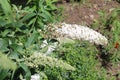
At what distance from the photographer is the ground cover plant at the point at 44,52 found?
122 inches

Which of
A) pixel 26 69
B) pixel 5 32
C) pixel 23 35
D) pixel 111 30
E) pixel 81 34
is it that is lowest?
pixel 111 30

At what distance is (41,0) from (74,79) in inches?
45.1

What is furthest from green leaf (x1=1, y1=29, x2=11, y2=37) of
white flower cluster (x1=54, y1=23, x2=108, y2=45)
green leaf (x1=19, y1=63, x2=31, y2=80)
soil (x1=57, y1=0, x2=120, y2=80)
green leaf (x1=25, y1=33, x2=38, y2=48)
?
soil (x1=57, y1=0, x2=120, y2=80)

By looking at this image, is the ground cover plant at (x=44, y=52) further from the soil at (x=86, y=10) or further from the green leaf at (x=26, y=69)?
the soil at (x=86, y=10)

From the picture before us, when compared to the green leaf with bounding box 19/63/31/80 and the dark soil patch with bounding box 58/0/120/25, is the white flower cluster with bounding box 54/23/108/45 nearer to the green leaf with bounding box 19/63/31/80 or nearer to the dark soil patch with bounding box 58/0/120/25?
the dark soil patch with bounding box 58/0/120/25

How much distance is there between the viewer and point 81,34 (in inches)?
163

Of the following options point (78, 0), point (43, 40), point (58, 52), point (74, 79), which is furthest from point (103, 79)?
point (78, 0)

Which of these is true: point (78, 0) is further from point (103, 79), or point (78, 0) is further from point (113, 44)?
point (103, 79)

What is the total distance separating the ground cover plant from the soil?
0.41m

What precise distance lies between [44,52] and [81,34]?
915 millimetres

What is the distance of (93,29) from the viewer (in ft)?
14.7

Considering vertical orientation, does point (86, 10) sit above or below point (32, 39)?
below

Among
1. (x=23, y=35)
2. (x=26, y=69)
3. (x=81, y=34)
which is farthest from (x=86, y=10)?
(x=26, y=69)

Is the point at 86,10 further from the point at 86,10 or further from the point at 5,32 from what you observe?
the point at 5,32
